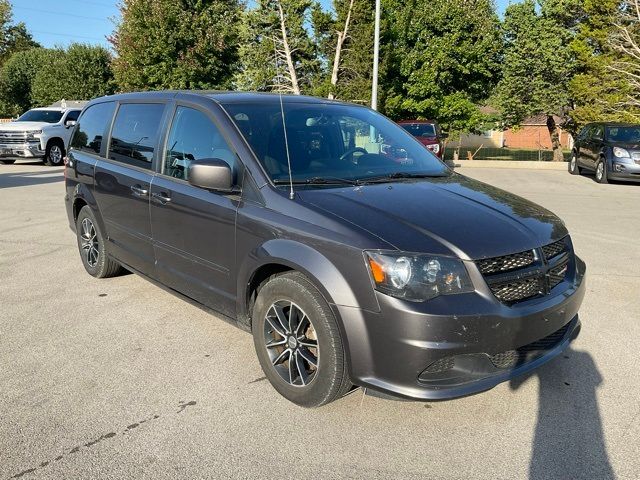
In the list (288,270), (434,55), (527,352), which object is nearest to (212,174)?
(288,270)

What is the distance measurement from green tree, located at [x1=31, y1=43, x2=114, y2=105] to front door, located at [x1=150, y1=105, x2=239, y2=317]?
35983mm

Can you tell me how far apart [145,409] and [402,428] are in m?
1.47

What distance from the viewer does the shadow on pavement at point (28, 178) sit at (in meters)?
13.7

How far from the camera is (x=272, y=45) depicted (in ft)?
93.8

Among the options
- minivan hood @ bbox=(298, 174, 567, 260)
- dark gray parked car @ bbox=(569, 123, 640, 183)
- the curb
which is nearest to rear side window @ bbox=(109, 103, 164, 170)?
minivan hood @ bbox=(298, 174, 567, 260)

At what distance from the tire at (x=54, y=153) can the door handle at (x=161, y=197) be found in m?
16.3

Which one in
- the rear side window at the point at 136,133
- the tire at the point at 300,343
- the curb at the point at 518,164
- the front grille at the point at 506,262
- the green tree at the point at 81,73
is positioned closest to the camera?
the front grille at the point at 506,262

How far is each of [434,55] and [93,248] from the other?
84.2 feet

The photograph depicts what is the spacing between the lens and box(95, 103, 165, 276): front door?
4.30 m

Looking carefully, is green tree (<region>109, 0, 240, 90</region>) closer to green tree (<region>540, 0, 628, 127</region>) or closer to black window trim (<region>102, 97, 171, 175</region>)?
green tree (<region>540, 0, 628, 127</region>)

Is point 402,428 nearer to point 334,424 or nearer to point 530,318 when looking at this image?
point 334,424

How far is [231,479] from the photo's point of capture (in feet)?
8.32

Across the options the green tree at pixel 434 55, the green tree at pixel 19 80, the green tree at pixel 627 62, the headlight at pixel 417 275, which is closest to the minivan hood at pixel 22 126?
the green tree at pixel 434 55

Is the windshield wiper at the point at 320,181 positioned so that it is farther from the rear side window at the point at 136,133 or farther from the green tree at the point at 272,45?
the green tree at the point at 272,45
